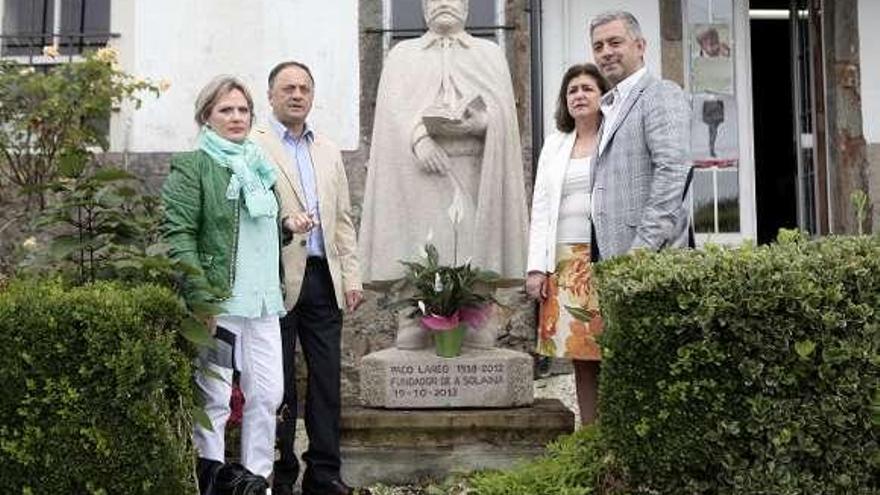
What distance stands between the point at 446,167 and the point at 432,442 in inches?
47.2

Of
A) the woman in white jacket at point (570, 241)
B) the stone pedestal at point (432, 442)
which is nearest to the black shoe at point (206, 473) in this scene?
the stone pedestal at point (432, 442)

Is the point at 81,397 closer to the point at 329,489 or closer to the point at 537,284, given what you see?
the point at 329,489

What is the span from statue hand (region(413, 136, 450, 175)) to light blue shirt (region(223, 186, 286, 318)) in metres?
0.95

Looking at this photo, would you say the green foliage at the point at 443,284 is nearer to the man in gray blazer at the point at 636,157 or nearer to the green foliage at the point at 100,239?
the man in gray blazer at the point at 636,157

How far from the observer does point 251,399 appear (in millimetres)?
3742

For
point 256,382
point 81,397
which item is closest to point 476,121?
point 256,382

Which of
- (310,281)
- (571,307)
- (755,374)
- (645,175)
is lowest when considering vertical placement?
(755,374)

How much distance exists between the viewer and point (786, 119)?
1185 centimetres

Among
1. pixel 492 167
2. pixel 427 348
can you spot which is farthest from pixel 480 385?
pixel 492 167

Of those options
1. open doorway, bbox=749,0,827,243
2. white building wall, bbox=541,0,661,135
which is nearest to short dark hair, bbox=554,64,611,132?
white building wall, bbox=541,0,661,135

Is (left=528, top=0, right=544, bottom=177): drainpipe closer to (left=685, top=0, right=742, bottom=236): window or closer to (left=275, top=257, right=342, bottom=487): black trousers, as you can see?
(left=685, top=0, right=742, bottom=236): window

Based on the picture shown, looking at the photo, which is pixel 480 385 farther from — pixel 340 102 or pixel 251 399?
pixel 340 102

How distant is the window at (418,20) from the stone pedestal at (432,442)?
4688mm

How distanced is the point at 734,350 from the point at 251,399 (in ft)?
5.56
